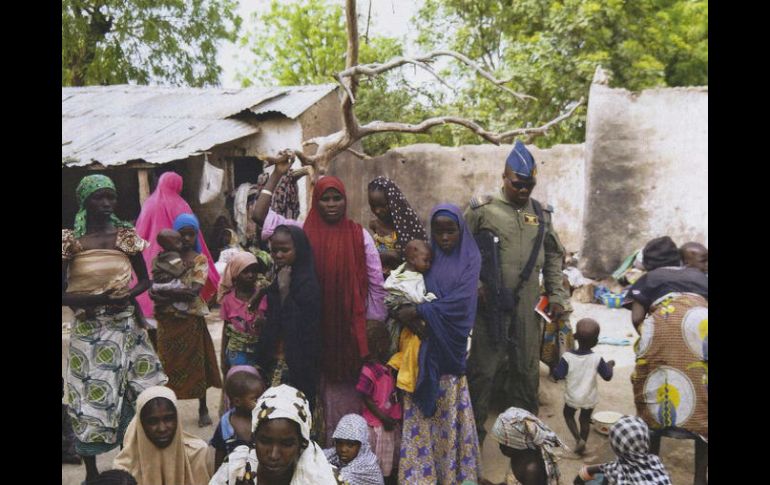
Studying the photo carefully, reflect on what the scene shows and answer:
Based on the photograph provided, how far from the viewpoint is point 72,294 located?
11.3 feet

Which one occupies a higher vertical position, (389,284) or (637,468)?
(389,284)

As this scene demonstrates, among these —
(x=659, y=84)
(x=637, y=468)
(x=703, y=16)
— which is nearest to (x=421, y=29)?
(x=659, y=84)

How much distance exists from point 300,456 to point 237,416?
2.62ft

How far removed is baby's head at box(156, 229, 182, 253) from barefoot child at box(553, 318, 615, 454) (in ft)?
8.93

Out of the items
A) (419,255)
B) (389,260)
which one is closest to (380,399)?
(419,255)

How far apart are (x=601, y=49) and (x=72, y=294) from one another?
1112 centimetres

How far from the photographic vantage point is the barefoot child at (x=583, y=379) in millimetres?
4250

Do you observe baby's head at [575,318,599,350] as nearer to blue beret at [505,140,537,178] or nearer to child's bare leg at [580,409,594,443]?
child's bare leg at [580,409,594,443]

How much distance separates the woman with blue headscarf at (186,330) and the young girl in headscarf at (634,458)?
280 centimetres

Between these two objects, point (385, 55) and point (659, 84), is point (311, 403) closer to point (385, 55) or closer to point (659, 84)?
point (659, 84)

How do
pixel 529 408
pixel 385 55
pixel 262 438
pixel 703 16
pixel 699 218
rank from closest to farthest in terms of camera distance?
pixel 262 438
pixel 529 408
pixel 699 218
pixel 703 16
pixel 385 55

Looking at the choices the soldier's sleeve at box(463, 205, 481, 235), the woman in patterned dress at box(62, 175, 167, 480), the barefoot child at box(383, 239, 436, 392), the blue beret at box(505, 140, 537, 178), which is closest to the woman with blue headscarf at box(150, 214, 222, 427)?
the woman in patterned dress at box(62, 175, 167, 480)

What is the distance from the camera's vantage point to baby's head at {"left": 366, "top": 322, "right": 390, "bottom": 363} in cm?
361

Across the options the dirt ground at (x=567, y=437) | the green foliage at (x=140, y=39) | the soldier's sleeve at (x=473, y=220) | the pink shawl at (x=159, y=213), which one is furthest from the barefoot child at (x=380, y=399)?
the green foliage at (x=140, y=39)
